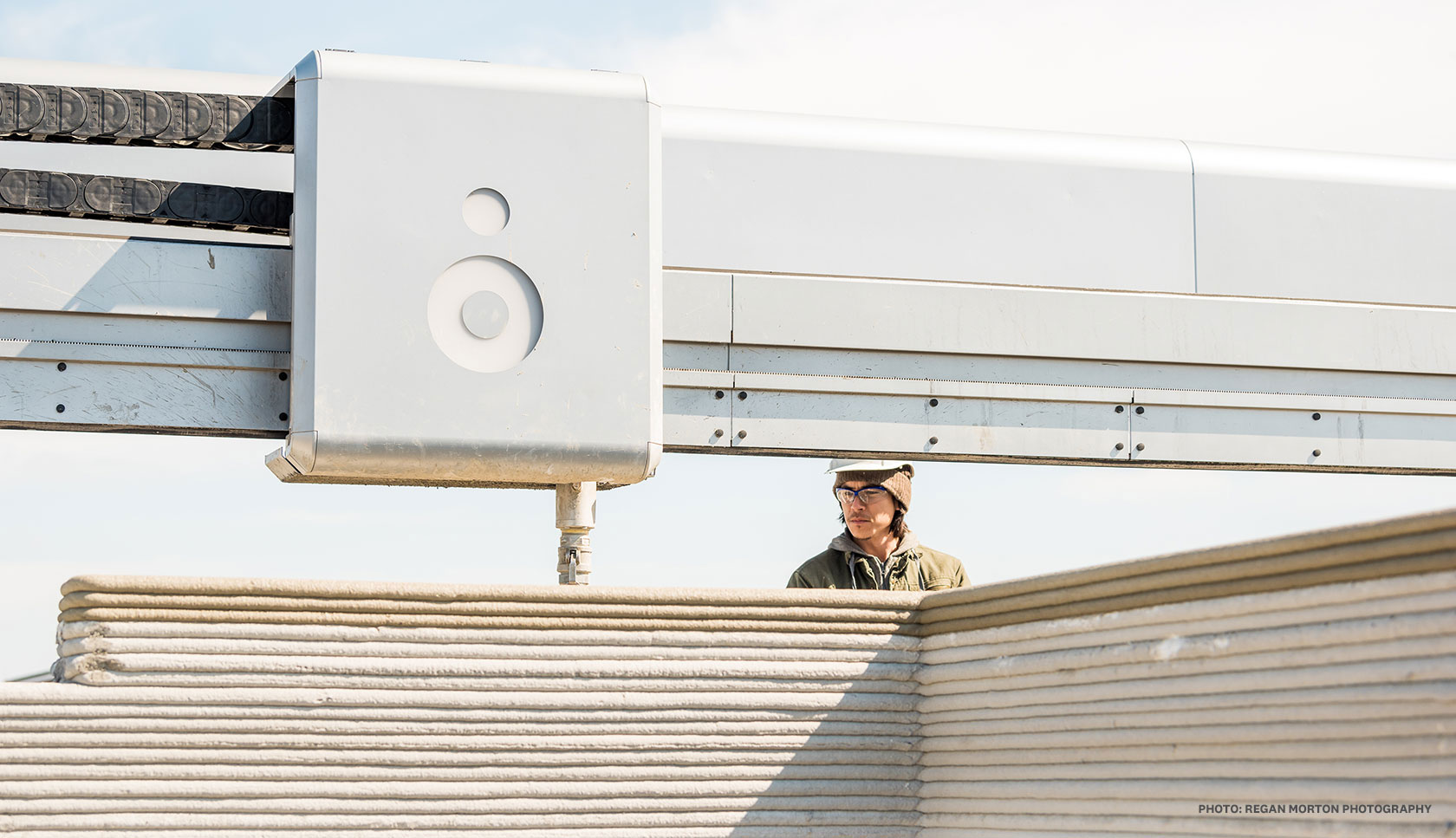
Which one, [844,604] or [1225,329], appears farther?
[1225,329]

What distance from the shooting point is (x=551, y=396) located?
6.55 feet

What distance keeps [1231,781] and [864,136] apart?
1.39m

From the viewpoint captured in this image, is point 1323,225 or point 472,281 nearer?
point 472,281

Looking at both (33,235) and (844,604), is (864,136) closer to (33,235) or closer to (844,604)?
(844,604)

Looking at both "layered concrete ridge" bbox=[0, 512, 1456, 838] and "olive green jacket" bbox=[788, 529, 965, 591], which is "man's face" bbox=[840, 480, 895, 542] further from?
"layered concrete ridge" bbox=[0, 512, 1456, 838]

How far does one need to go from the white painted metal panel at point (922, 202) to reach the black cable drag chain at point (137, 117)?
633 mm

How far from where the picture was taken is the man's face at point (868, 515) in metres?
2.89

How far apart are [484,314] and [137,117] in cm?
60

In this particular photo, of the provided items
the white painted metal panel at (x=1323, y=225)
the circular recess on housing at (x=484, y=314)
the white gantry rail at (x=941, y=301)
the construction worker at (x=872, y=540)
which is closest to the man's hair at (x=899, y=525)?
the construction worker at (x=872, y=540)

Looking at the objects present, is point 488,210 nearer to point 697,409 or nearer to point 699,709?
point 697,409

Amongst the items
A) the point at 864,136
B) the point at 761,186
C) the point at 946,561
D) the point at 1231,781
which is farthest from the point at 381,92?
the point at 946,561

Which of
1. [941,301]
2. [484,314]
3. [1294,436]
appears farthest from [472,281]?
[1294,436]

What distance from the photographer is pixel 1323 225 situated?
8.39ft

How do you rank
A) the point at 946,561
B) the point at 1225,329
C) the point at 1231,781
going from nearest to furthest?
the point at 1231,781
the point at 1225,329
the point at 946,561
